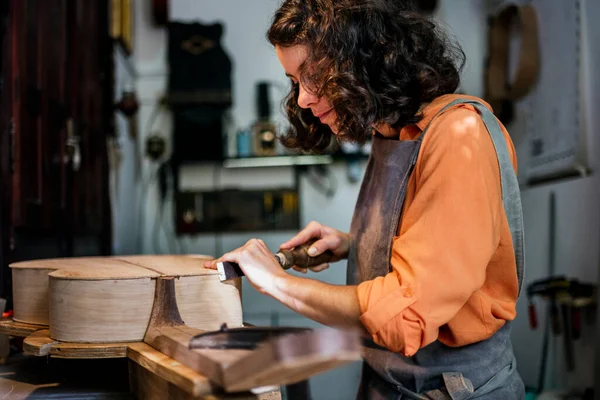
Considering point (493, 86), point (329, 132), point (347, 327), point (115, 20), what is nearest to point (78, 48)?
point (115, 20)

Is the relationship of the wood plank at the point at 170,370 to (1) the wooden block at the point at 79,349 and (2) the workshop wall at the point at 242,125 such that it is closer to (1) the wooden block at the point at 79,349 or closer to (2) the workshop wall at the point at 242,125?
(1) the wooden block at the point at 79,349

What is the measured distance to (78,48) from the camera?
9.42 ft

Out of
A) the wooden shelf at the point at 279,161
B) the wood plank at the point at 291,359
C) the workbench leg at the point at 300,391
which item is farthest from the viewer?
the wooden shelf at the point at 279,161

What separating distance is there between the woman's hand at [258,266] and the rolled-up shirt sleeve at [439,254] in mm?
173

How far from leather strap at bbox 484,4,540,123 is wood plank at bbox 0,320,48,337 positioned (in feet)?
9.69

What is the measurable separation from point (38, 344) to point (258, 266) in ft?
1.45

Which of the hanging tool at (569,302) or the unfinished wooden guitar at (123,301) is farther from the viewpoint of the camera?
the hanging tool at (569,302)

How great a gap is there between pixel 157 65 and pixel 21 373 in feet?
11.6

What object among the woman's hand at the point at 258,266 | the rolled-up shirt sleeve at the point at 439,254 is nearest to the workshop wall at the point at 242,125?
the woman's hand at the point at 258,266

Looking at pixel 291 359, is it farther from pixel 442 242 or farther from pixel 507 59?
pixel 507 59

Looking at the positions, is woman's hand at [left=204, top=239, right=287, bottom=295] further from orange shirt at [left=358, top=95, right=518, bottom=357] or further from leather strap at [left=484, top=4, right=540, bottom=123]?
leather strap at [left=484, top=4, right=540, bottom=123]

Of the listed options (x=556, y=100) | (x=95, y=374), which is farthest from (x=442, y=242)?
(x=556, y=100)

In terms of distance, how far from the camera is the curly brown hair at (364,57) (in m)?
1.26

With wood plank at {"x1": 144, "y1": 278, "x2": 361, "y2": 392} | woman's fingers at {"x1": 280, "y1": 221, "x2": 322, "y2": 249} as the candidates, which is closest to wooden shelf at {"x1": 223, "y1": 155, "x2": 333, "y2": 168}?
woman's fingers at {"x1": 280, "y1": 221, "x2": 322, "y2": 249}
